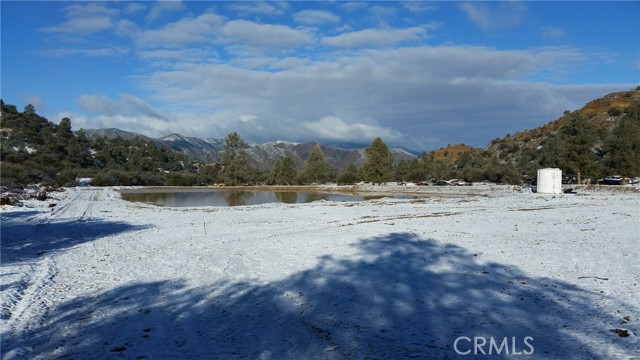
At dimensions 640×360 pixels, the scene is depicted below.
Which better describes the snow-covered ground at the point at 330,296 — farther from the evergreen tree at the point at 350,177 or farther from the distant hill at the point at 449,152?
the distant hill at the point at 449,152

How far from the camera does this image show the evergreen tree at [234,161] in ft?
379

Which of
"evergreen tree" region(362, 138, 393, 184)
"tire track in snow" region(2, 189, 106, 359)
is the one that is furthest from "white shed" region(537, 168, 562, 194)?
"evergreen tree" region(362, 138, 393, 184)

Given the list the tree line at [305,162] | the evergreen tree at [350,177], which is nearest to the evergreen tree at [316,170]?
the tree line at [305,162]

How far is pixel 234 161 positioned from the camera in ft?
383

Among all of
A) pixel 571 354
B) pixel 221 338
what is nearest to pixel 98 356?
pixel 221 338

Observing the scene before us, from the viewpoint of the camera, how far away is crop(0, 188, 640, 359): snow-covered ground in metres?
6.85

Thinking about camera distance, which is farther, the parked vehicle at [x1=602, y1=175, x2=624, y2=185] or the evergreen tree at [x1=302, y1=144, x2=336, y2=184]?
the evergreen tree at [x1=302, y1=144, x2=336, y2=184]

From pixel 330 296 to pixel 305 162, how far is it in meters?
104

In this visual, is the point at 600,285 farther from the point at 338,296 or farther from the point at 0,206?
the point at 0,206

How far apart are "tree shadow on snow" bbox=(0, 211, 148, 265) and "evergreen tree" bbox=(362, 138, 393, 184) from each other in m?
68.3

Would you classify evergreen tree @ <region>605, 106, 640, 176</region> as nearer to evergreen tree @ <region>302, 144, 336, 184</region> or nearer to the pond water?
the pond water

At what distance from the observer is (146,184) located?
116 m

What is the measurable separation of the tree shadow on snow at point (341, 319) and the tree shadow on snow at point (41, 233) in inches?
275

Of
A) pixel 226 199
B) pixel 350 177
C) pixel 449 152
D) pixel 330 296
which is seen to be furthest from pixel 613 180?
pixel 449 152
